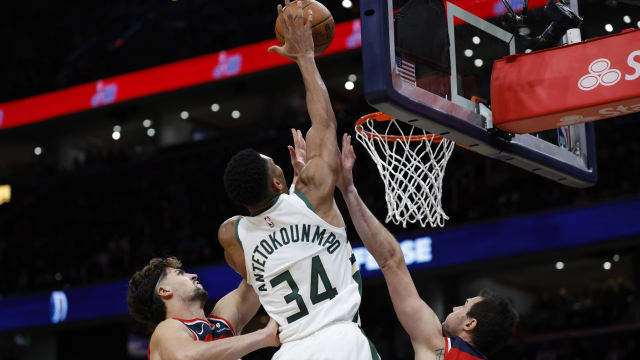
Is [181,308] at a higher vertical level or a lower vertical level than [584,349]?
higher

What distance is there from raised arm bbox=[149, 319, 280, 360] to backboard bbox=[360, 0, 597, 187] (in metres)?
0.97

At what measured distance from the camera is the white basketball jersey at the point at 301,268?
2865 mm

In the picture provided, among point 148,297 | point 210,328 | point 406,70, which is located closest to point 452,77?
point 406,70

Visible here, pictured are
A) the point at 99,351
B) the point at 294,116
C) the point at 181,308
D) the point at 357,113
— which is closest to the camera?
the point at 181,308

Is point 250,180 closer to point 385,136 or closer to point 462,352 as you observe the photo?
point 462,352

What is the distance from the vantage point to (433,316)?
3.53 metres

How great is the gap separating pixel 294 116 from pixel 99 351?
5.66 m

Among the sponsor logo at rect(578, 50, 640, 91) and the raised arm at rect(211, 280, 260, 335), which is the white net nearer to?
the sponsor logo at rect(578, 50, 640, 91)

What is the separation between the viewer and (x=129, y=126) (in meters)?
17.9

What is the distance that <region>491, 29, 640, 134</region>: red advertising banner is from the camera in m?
3.60

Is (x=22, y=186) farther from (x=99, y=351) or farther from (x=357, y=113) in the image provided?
(x=357, y=113)

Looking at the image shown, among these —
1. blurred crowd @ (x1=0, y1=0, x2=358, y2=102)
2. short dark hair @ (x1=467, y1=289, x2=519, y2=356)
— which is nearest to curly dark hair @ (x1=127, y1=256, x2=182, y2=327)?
short dark hair @ (x1=467, y1=289, x2=519, y2=356)

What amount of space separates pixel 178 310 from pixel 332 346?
0.83 metres

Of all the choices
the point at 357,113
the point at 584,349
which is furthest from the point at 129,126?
the point at 584,349
